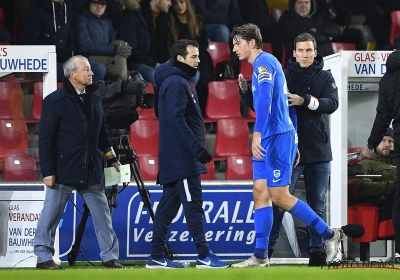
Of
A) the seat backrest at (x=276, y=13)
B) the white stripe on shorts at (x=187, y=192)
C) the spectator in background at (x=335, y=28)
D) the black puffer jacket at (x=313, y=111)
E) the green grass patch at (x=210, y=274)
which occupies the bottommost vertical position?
the green grass patch at (x=210, y=274)

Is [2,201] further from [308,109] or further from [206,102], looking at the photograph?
[206,102]

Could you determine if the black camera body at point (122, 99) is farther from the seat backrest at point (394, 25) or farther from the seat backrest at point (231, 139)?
the seat backrest at point (394, 25)

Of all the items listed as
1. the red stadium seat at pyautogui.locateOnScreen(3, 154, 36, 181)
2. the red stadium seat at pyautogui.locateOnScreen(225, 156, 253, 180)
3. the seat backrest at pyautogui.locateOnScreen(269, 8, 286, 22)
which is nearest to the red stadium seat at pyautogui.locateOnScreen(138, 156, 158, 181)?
the red stadium seat at pyautogui.locateOnScreen(225, 156, 253, 180)

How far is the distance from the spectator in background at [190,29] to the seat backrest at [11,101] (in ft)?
10.6

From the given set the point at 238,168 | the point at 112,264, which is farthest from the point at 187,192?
the point at 238,168

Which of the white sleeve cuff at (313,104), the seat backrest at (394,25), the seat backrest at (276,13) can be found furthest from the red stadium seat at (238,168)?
the seat backrest at (394,25)

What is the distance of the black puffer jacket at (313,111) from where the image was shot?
25.4ft

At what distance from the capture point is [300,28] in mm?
12109

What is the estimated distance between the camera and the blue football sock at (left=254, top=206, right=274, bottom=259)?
7.12m

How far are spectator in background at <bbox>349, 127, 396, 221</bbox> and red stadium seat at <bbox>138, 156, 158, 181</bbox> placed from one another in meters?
2.31

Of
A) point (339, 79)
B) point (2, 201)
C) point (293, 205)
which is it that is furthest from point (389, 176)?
point (2, 201)

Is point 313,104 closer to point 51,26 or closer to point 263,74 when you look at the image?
point 263,74

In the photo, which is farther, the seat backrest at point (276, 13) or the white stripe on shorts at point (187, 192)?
the seat backrest at point (276, 13)

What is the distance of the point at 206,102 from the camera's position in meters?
11.4
